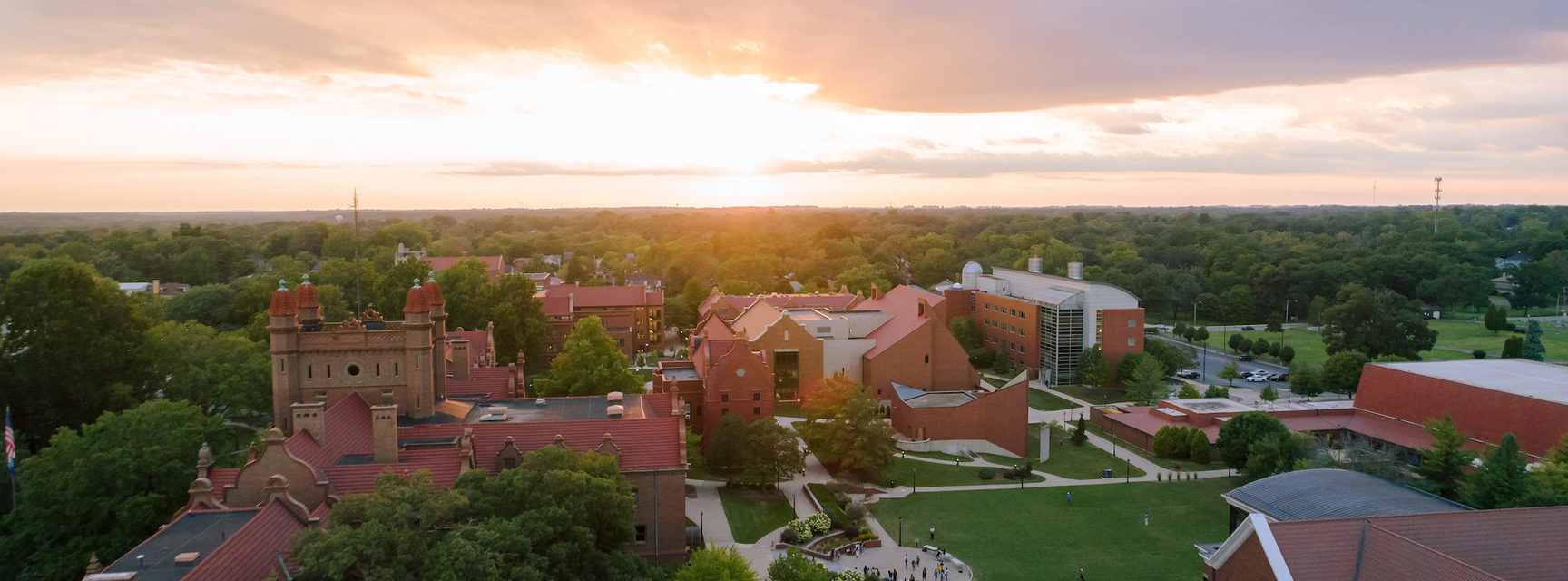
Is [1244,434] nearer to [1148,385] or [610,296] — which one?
[1148,385]

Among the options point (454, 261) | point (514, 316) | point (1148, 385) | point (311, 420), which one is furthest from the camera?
point (454, 261)

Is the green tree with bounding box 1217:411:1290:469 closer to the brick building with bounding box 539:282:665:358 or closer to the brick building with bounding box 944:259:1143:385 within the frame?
the brick building with bounding box 944:259:1143:385

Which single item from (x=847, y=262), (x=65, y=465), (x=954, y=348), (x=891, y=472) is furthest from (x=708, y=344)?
(x=847, y=262)

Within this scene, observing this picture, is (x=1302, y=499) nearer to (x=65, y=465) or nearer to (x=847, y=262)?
(x=65, y=465)

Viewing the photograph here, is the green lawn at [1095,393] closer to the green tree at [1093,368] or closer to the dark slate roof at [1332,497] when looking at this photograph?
the green tree at [1093,368]

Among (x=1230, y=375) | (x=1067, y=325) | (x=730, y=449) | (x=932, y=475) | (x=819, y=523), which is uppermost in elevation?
(x=1067, y=325)

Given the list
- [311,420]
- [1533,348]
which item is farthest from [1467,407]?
[311,420]

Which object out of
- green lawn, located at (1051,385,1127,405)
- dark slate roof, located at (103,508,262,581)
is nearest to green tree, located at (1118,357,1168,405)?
green lawn, located at (1051,385,1127,405)
